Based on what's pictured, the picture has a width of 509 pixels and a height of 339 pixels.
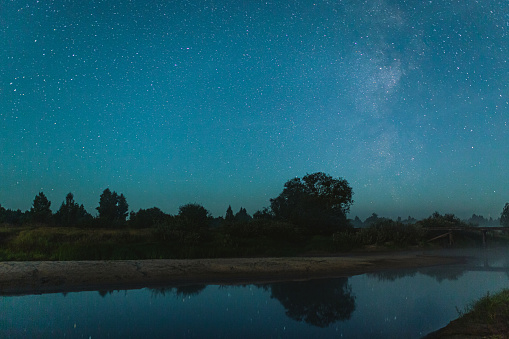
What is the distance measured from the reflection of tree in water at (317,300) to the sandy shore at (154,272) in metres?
1.65

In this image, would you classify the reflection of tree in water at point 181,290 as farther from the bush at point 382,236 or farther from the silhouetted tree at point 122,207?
the silhouetted tree at point 122,207

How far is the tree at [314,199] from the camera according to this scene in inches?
1455

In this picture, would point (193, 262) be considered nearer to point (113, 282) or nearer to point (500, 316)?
point (113, 282)

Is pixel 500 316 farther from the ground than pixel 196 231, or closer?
closer

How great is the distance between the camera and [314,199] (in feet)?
140

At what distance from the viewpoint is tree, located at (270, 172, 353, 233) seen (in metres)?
37.0

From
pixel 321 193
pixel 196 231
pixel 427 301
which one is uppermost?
pixel 321 193

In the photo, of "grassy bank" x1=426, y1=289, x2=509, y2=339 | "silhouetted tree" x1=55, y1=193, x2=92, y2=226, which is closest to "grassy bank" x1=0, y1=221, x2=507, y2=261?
"grassy bank" x1=426, y1=289, x2=509, y2=339

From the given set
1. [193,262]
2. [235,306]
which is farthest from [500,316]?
[193,262]

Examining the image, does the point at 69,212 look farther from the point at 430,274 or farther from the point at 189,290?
the point at 430,274

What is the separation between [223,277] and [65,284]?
6416 millimetres

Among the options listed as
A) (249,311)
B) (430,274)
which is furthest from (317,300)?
(430,274)

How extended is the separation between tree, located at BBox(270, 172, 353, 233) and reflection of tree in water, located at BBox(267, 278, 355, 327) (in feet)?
62.2

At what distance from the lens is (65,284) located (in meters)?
13.5
